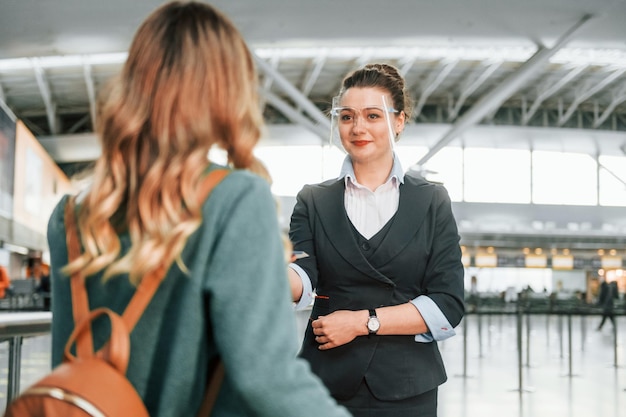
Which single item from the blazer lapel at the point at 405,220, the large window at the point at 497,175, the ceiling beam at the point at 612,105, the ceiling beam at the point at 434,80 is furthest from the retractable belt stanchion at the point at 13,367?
the ceiling beam at the point at 612,105

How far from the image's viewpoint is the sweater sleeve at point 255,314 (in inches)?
40.3

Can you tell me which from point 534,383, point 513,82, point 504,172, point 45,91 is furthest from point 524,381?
point 504,172

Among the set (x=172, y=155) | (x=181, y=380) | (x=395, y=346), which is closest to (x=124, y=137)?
(x=172, y=155)

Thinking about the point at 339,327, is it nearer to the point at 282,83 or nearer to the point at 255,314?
the point at 255,314

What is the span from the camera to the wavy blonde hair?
3.50 feet

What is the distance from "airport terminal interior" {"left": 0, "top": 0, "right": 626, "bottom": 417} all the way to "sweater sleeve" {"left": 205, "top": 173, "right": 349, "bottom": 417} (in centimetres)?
23

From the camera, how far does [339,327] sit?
1.85 m

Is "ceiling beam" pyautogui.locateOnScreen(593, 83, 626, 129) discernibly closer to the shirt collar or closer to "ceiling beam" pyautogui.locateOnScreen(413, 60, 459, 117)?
"ceiling beam" pyautogui.locateOnScreen(413, 60, 459, 117)

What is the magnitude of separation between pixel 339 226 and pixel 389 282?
215 mm

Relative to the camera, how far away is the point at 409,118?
89.8 inches

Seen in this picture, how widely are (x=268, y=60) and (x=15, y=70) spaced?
31.5 ft

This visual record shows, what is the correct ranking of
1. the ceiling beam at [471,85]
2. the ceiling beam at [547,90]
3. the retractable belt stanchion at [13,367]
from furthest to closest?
1. the ceiling beam at [547,90]
2. the ceiling beam at [471,85]
3. the retractable belt stanchion at [13,367]

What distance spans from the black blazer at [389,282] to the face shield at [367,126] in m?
0.17

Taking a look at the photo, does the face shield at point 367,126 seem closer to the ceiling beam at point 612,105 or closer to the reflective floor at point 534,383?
the reflective floor at point 534,383
